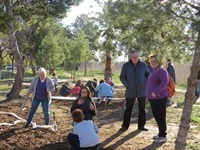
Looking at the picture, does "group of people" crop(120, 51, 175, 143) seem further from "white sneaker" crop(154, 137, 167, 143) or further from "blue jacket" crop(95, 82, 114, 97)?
"blue jacket" crop(95, 82, 114, 97)

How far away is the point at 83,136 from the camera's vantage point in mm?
5777

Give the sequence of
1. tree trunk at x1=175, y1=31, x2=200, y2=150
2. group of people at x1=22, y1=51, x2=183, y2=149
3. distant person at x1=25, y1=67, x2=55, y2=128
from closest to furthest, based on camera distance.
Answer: tree trunk at x1=175, y1=31, x2=200, y2=150 → group of people at x1=22, y1=51, x2=183, y2=149 → distant person at x1=25, y1=67, x2=55, y2=128

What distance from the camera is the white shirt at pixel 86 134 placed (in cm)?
574

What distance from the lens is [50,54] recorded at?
40562 mm

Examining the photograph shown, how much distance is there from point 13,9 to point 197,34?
1251 centimetres

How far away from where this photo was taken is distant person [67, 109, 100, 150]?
5.75 meters

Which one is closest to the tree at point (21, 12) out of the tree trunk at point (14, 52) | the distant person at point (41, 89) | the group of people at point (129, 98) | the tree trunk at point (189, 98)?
the tree trunk at point (14, 52)

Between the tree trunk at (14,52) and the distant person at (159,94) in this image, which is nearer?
the distant person at (159,94)

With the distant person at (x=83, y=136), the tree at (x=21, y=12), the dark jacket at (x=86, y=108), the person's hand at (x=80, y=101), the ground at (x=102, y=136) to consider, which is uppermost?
the tree at (x=21, y=12)

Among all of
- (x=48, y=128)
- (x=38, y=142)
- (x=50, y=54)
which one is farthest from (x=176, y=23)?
(x=50, y=54)

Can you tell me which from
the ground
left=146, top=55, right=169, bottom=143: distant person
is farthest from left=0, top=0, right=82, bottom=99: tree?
left=146, top=55, right=169, bottom=143: distant person

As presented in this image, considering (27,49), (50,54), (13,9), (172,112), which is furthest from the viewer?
(27,49)

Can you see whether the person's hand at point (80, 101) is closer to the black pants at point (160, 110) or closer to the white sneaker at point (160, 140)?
the black pants at point (160, 110)

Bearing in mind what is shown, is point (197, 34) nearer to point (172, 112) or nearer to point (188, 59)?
point (188, 59)
